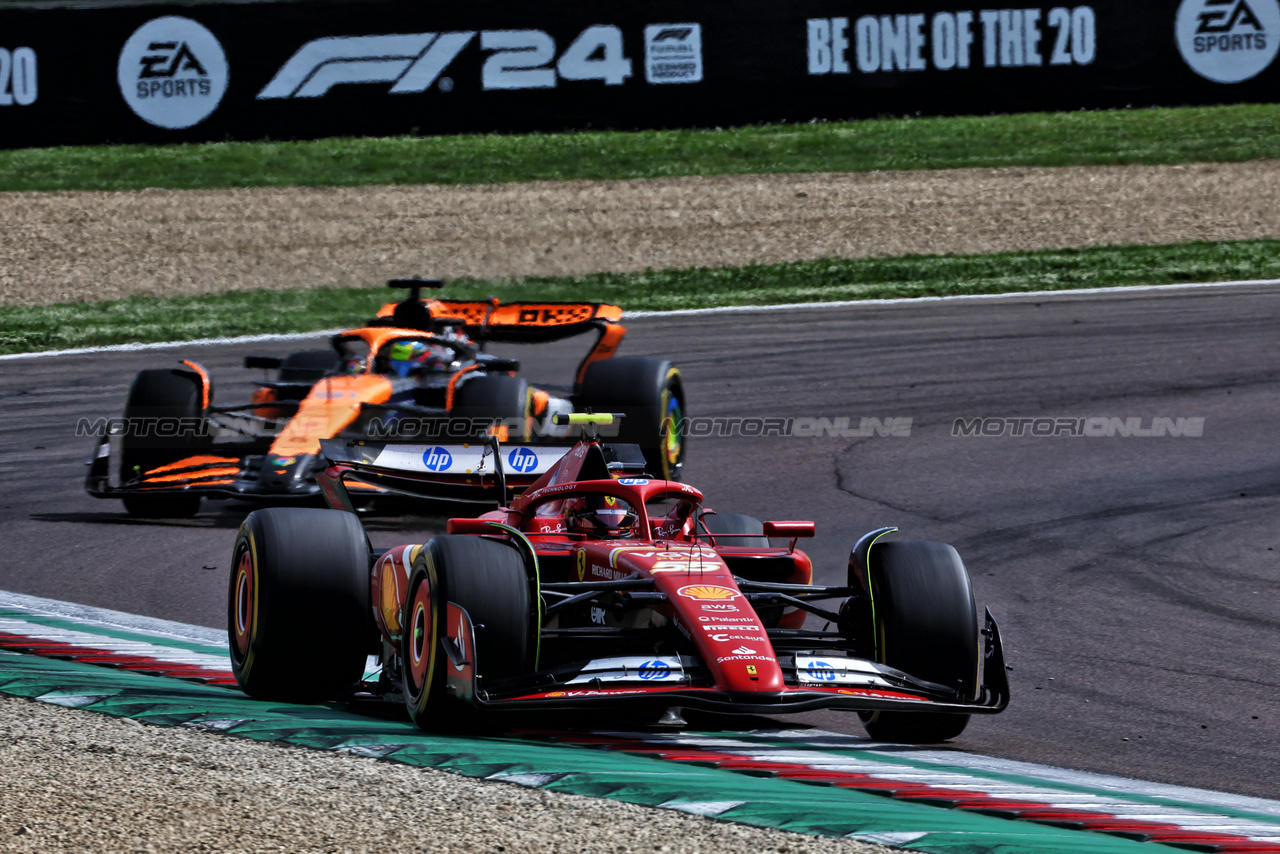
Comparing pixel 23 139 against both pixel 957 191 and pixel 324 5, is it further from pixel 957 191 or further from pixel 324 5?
pixel 957 191

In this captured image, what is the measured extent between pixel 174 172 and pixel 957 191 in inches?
434

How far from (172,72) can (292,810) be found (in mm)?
21243

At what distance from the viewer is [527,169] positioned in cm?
2511

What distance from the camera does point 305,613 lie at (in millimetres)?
6199

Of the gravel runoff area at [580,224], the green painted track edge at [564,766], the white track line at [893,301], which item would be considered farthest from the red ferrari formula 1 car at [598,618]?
the gravel runoff area at [580,224]

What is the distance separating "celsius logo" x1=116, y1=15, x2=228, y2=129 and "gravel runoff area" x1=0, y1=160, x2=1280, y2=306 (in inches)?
44.3

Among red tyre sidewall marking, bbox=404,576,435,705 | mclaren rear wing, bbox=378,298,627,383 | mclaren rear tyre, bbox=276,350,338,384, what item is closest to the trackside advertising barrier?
mclaren rear wing, bbox=378,298,627,383

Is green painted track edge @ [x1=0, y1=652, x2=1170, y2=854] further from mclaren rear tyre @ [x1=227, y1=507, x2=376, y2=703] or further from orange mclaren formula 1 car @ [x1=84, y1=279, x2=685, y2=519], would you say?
orange mclaren formula 1 car @ [x1=84, y1=279, x2=685, y2=519]

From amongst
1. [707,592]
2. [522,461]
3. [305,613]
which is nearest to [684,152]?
[522,461]

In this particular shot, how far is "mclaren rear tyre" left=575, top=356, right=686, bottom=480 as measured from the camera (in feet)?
38.4

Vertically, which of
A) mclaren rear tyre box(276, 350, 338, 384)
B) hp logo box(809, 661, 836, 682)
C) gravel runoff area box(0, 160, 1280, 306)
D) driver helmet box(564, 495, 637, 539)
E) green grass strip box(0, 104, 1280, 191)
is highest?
green grass strip box(0, 104, 1280, 191)

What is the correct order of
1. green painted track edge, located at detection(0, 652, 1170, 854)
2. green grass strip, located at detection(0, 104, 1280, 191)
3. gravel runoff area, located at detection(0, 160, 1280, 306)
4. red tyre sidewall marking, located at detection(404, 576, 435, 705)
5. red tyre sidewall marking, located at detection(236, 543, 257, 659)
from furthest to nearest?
1. green grass strip, located at detection(0, 104, 1280, 191)
2. gravel runoff area, located at detection(0, 160, 1280, 306)
3. red tyre sidewall marking, located at detection(236, 543, 257, 659)
4. red tyre sidewall marking, located at detection(404, 576, 435, 705)
5. green painted track edge, located at detection(0, 652, 1170, 854)

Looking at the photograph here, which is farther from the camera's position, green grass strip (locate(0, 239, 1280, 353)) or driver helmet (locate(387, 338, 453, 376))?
green grass strip (locate(0, 239, 1280, 353))

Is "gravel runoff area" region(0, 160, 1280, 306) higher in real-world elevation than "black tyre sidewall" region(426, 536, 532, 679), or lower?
higher
